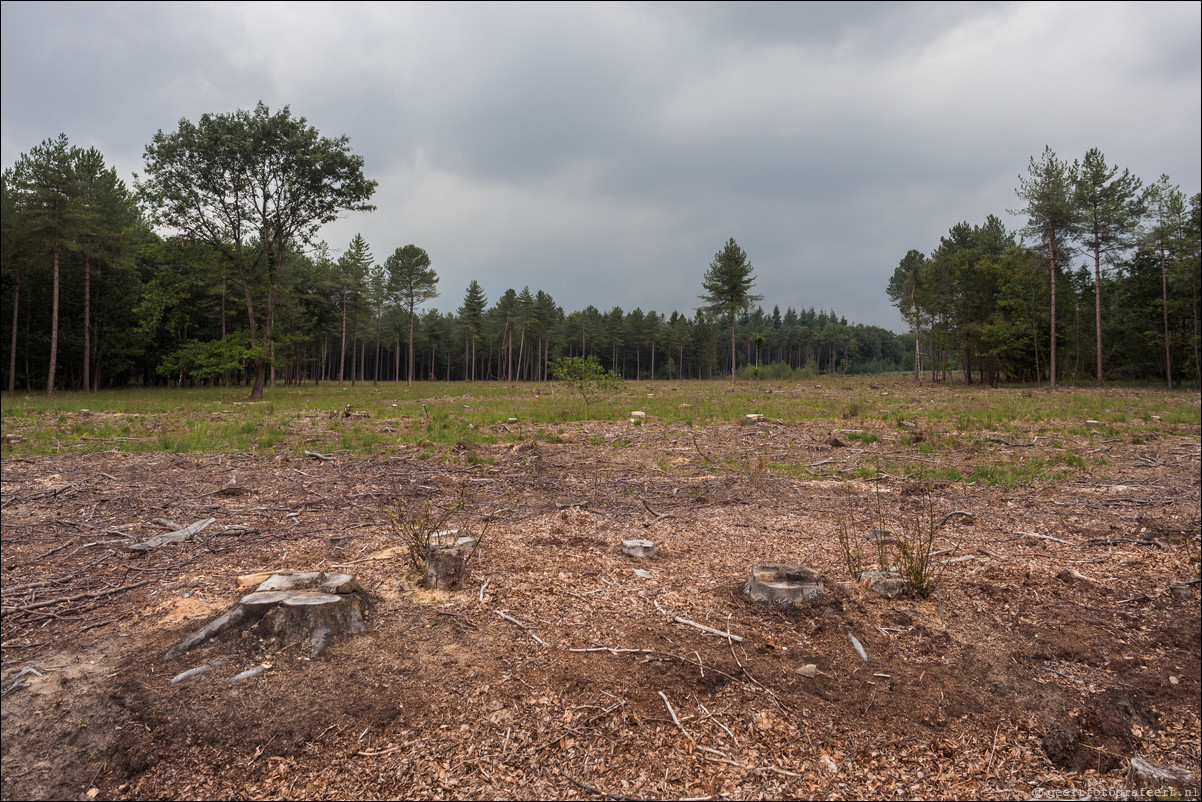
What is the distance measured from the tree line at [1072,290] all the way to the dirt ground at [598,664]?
34.8 meters

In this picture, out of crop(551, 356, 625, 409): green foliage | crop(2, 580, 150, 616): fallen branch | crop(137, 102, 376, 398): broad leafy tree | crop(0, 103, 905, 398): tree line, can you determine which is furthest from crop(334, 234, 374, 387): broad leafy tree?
crop(2, 580, 150, 616): fallen branch

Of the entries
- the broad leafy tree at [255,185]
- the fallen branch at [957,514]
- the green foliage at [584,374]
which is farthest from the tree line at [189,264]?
the fallen branch at [957,514]

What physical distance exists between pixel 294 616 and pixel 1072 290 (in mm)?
56735

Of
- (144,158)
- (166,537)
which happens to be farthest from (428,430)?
(144,158)

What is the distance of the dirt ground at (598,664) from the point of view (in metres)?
2.75

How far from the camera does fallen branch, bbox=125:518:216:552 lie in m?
5.33

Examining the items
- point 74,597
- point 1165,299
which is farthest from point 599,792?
point 1165,299

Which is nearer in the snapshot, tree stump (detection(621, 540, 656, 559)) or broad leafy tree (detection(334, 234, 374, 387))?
tree stump (detection(621, 540, 656, 559))

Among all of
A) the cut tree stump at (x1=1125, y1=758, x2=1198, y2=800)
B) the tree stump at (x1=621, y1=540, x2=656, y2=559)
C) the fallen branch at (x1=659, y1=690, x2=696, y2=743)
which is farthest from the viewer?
the tree stump at (x1=621, y1=540, x2=656, y2=559)

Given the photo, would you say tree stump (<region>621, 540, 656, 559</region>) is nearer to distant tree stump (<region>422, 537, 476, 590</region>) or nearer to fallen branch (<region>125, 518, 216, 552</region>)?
distant tree stump (<region>422, 537, 476, 590</region>)

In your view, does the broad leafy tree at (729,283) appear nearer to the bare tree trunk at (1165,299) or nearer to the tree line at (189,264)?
the tree line at (189,264)

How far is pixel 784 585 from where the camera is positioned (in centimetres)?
450

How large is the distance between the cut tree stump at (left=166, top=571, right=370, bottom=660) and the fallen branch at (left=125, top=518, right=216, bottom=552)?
2.29 metres

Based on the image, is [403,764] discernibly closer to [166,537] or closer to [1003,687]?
[1003,687]
